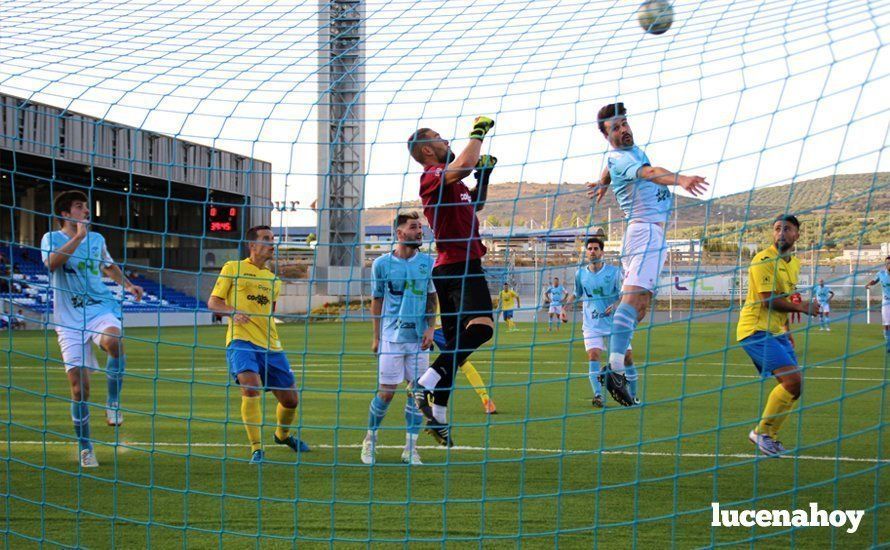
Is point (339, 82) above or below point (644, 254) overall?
above

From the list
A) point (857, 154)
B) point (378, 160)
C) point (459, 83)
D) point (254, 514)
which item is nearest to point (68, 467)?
point (254, 514)

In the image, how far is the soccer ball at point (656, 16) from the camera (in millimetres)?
5227

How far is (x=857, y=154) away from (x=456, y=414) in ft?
17.8

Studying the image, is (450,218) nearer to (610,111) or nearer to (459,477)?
(610,111)

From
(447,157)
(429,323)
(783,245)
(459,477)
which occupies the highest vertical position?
(447,157)

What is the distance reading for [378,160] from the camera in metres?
5.17

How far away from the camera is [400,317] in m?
6.31

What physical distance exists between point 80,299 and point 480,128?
329 cm

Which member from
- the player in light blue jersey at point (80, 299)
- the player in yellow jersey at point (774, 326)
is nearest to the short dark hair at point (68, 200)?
the player in light blue jersey at point (80, 299)

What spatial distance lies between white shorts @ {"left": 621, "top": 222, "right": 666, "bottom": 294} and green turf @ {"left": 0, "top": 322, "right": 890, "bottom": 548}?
59cm

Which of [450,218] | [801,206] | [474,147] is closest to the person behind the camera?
[801,206]

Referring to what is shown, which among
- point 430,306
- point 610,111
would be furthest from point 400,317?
point 610,111

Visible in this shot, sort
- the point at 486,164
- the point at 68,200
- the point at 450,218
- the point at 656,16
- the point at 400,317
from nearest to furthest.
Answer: the point at 486,164 → the point at 656,16 → the point at 450,218 → the point at 68,200 → the point at 400,317

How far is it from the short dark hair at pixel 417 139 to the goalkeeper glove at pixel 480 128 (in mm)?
469
